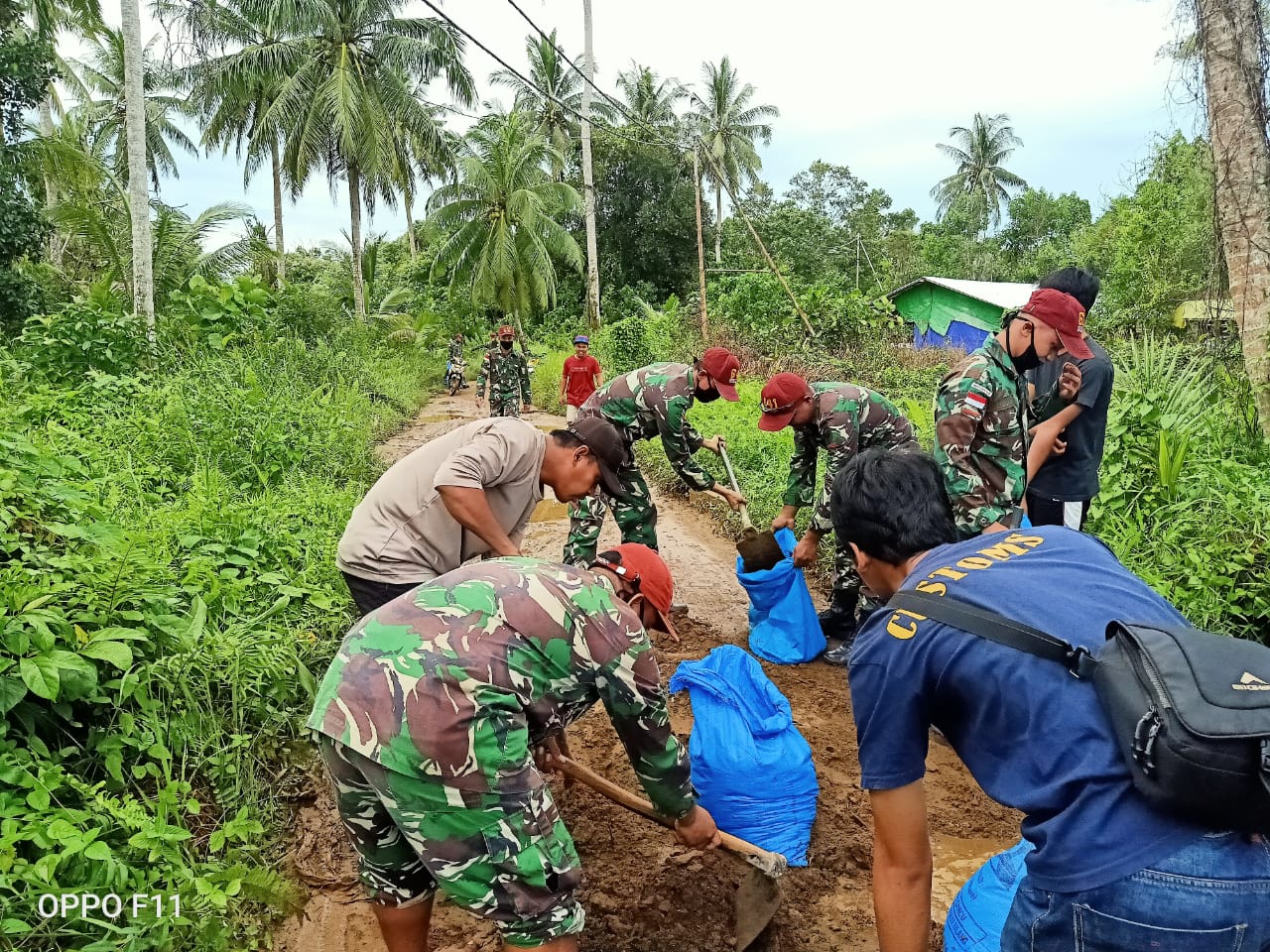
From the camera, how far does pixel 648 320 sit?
17547 millimetres

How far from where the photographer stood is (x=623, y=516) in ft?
16.0

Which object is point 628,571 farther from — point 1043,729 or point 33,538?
point 33,538

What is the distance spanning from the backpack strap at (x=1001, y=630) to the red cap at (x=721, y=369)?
10.6 ft

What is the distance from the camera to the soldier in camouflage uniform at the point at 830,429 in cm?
421

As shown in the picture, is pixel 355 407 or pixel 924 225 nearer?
pixel 355 407

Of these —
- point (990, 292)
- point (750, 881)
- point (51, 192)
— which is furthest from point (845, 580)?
point (51, 192)

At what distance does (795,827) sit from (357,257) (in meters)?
18.5

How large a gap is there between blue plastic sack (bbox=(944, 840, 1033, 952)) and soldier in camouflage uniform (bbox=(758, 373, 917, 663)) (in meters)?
2.17

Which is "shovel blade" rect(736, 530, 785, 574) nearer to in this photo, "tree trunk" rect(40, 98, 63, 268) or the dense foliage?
the dense foliage

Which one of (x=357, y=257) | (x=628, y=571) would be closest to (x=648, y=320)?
(x=357, y=257)

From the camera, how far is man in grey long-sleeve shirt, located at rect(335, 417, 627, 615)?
2768 millimetres

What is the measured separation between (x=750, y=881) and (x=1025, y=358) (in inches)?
92.5

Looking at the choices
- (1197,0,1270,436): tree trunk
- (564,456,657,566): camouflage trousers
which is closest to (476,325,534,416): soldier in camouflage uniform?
(564,456,657,566): camouflage trousers

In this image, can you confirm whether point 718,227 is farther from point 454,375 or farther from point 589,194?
point 454,375
